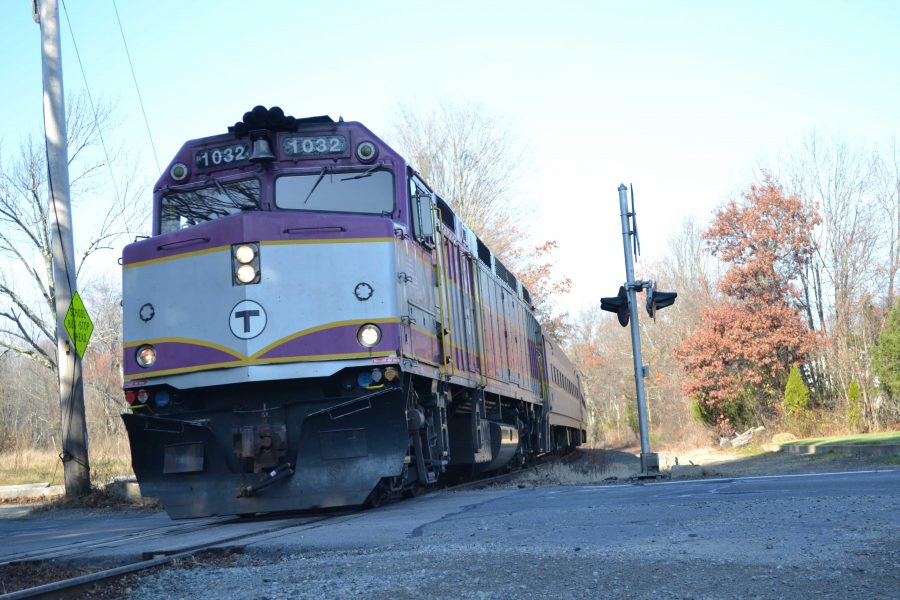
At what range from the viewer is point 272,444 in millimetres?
8727

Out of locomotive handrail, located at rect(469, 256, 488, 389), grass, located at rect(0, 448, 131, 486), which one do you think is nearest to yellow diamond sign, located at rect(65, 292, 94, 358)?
grass, located at rect(0, 448, 131, 486)

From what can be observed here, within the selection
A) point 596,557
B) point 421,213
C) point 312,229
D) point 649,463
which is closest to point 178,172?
point 312,229

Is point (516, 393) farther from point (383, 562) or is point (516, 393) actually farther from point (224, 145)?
point (383, 562)

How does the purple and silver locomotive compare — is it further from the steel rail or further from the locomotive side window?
the steel rail

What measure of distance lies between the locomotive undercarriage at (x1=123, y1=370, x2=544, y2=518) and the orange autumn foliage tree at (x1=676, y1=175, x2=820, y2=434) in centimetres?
2389

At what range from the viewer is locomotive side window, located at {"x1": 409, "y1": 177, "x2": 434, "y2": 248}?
32.7ft

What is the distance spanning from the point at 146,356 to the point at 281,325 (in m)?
1.50

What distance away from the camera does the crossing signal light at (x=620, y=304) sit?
13.9m

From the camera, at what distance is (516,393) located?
1605 cm

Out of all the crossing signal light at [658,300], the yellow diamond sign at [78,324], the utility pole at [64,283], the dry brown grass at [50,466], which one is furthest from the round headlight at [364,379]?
the dry brown grass at [50,466]

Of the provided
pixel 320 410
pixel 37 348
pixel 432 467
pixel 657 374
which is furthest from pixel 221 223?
pixel 657 374

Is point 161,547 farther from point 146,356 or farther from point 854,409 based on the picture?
point 854,409

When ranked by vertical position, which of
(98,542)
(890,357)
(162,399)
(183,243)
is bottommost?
(98,542)

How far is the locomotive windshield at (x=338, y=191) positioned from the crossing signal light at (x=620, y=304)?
17.7ft
